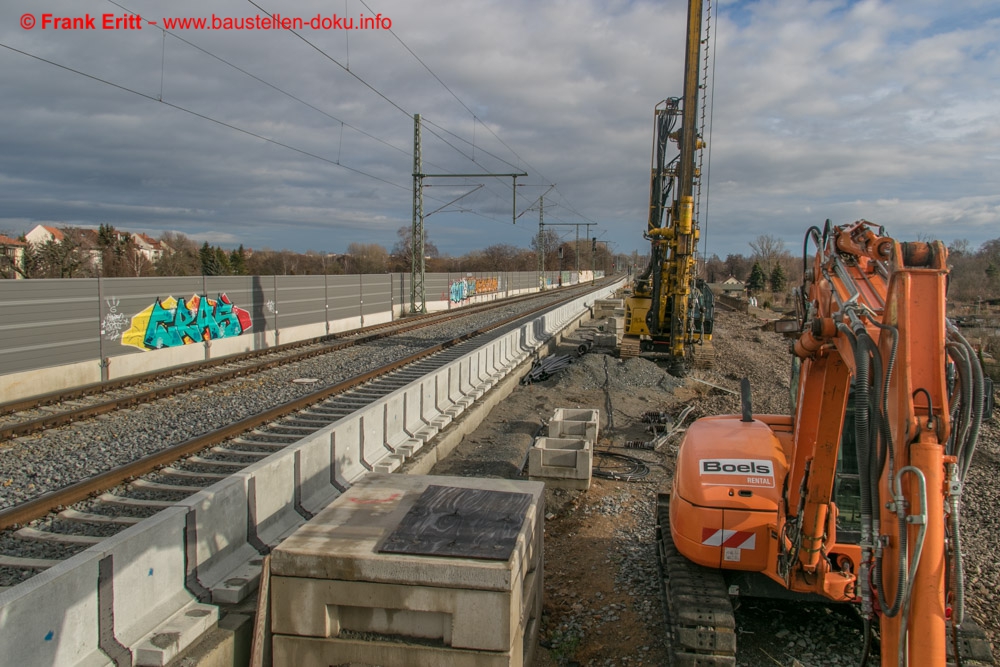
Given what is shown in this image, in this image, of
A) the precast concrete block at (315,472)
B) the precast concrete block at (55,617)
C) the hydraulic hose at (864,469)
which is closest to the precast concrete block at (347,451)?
the precast concrete block at (315,472)

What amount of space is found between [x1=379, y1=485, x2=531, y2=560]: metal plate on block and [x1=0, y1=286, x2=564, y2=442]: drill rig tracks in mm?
7099

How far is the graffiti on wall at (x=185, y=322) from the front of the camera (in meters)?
14.7

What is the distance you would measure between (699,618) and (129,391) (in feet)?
35.6

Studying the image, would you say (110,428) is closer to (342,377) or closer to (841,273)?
(342,377)

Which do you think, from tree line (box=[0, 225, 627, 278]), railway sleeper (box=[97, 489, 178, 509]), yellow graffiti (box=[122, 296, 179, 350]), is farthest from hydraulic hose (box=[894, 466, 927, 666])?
tree line (box=[0, 225, 627, 278])

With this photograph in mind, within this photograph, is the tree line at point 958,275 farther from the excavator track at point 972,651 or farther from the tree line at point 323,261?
the excavator track at point 972,651

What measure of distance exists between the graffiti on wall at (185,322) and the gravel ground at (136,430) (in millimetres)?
2823

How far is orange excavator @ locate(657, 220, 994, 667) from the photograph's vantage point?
2.75 meters

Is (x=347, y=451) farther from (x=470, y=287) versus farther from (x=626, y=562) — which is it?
(x=470, y=287)

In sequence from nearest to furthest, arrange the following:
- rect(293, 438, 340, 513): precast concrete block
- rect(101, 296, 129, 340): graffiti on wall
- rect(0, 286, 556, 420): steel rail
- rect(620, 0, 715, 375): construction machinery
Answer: rect(293, 438, 340, 513): precast concrete block
rect(0, 286, 556, 420): steel rail
rect(101, 296, 129, 340): graffiti on wall
rect(620, 0, 715, 375): construction machinery

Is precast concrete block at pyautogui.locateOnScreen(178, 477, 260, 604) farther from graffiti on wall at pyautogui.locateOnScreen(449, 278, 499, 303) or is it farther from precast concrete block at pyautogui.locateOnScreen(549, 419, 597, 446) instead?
graffiti on wall at pyautogui.locateOnScreen(449, 278, 499, 303)

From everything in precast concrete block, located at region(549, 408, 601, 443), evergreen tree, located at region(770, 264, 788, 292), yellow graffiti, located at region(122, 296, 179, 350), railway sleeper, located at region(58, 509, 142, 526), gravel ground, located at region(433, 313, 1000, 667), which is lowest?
gravel ground, located at region(433, 313, 1000, 667)

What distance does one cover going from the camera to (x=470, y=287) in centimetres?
4388

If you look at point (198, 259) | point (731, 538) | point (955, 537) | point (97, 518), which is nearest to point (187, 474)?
point (97, 518)
